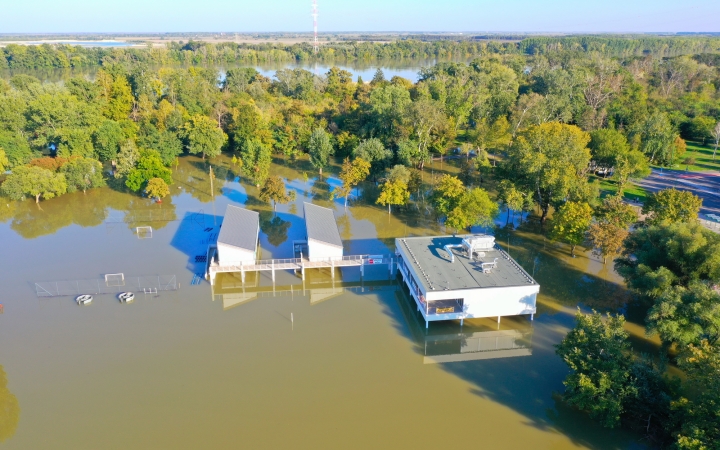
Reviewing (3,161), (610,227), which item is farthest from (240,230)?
(3,161)

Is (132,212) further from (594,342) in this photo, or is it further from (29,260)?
(594,342)

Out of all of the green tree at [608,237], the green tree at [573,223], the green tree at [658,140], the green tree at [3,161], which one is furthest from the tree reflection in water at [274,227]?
the green tree at [658,140]

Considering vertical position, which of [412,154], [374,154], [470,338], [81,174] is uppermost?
[374,154]

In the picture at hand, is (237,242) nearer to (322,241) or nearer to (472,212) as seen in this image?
(322,241)

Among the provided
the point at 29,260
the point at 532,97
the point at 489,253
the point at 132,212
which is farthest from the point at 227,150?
the point at 489,253

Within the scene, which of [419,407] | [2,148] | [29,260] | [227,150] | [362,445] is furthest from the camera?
[227,150]

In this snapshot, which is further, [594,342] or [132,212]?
[132,212]
